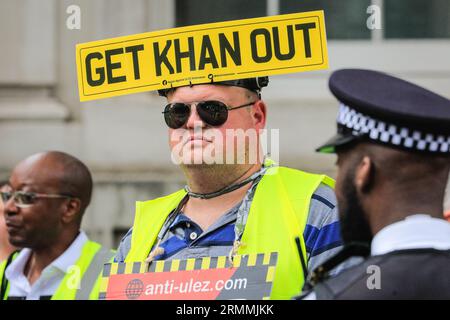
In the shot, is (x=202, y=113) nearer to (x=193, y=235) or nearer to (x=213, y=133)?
(x=213, y=133)

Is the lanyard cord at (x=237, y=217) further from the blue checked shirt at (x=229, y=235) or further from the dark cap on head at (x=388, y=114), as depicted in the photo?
the dark cap on head at (x=388, y=114)

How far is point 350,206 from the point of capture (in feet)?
10.6

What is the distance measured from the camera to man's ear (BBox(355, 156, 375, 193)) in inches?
125

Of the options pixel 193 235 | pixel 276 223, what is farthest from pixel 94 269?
pixel 276 223

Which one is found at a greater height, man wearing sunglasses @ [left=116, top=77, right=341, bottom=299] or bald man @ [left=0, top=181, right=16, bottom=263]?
man wearing sunglasses @ [left=116, top=77, right=341, bottom=299]

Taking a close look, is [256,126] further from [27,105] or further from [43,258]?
[27,105]

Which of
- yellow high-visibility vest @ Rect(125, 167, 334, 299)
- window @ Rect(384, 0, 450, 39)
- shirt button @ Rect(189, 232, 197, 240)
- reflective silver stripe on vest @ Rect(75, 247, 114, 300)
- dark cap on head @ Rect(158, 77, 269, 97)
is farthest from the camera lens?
window @ Rect(384, 0, 450, 39)

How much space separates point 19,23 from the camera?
25.3 feet

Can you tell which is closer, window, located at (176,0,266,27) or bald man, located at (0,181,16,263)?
bald man, located at (0,181,16,263)

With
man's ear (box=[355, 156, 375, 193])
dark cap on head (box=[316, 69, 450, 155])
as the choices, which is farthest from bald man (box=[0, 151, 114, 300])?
man's ear (box=[355, 156, 375, 193])

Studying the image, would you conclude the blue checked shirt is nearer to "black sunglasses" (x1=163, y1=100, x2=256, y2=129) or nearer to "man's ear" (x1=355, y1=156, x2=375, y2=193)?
"black sunglasses" (x1=163, y1=100, x2=256, y2=129)

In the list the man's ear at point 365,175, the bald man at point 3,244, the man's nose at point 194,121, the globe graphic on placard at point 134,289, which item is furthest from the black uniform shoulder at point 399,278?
the bald man at point 3,244

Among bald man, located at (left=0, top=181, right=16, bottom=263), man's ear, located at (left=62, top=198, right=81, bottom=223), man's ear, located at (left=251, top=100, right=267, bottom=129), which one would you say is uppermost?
man's ear, located at (left=251, top=100, right=267, bottom=129)

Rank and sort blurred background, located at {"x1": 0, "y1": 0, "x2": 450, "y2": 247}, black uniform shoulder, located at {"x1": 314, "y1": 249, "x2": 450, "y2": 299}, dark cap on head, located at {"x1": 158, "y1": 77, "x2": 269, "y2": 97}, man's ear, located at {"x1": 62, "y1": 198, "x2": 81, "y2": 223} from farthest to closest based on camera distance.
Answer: blurred background, located at {"x1": 0, "y1": 0, "x2": 450, "y2": 247}
man's ear, located at {"x1": 62, "y1": 198, "x2": 81, "y2": 223}
dark cap on head, located at {"x1": 158, "y1": 77, "x2": 269, "y2": 97}
black uniform shoulder, located at {"x1": 314, "y1": 249, "x2": 450, "y2": 299}
